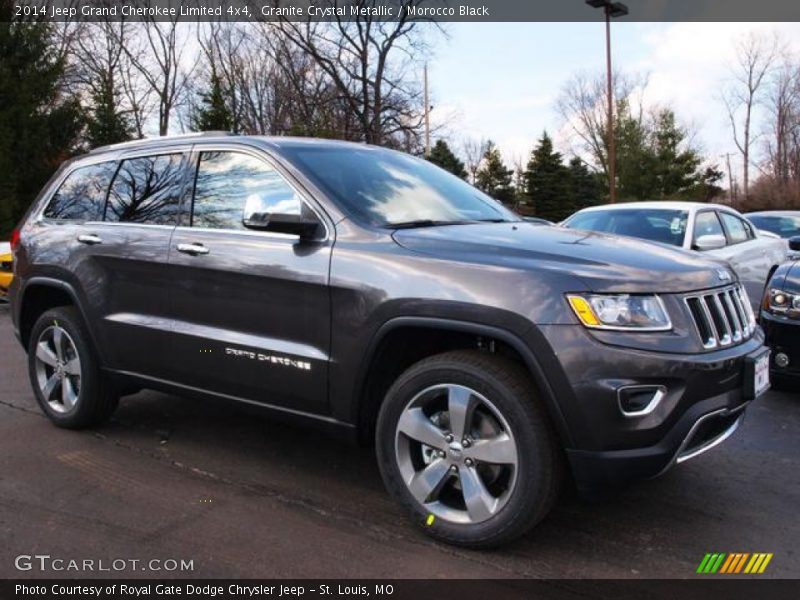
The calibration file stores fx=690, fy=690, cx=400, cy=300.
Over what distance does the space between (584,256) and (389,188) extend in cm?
123

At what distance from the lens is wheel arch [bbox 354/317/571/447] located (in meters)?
2.68

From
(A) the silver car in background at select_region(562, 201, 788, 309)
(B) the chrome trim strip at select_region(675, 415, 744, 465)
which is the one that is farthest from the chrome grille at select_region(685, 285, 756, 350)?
(A) the silver car in background at select_region(562, 201, 788, 309)

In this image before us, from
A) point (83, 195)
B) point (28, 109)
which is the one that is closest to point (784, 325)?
point (83, 195)

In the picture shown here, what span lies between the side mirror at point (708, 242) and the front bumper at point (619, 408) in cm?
489

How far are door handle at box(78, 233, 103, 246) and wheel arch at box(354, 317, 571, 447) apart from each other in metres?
2.06

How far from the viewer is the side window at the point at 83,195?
4418 mm

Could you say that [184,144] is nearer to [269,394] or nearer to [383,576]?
[269,394]

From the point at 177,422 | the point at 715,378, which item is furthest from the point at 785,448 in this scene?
the point at 177,422

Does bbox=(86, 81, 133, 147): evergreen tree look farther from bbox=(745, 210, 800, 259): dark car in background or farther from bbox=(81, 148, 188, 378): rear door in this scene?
bbox=(81, 148, 188, 378): rear door

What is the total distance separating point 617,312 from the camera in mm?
2641

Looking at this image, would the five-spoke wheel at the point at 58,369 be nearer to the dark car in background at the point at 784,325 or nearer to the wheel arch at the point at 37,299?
the wheel arch at the point at 37,299

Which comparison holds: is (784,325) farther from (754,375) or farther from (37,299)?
(37,299)

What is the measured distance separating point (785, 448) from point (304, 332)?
3.09 m

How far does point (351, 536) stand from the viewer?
308 cm
